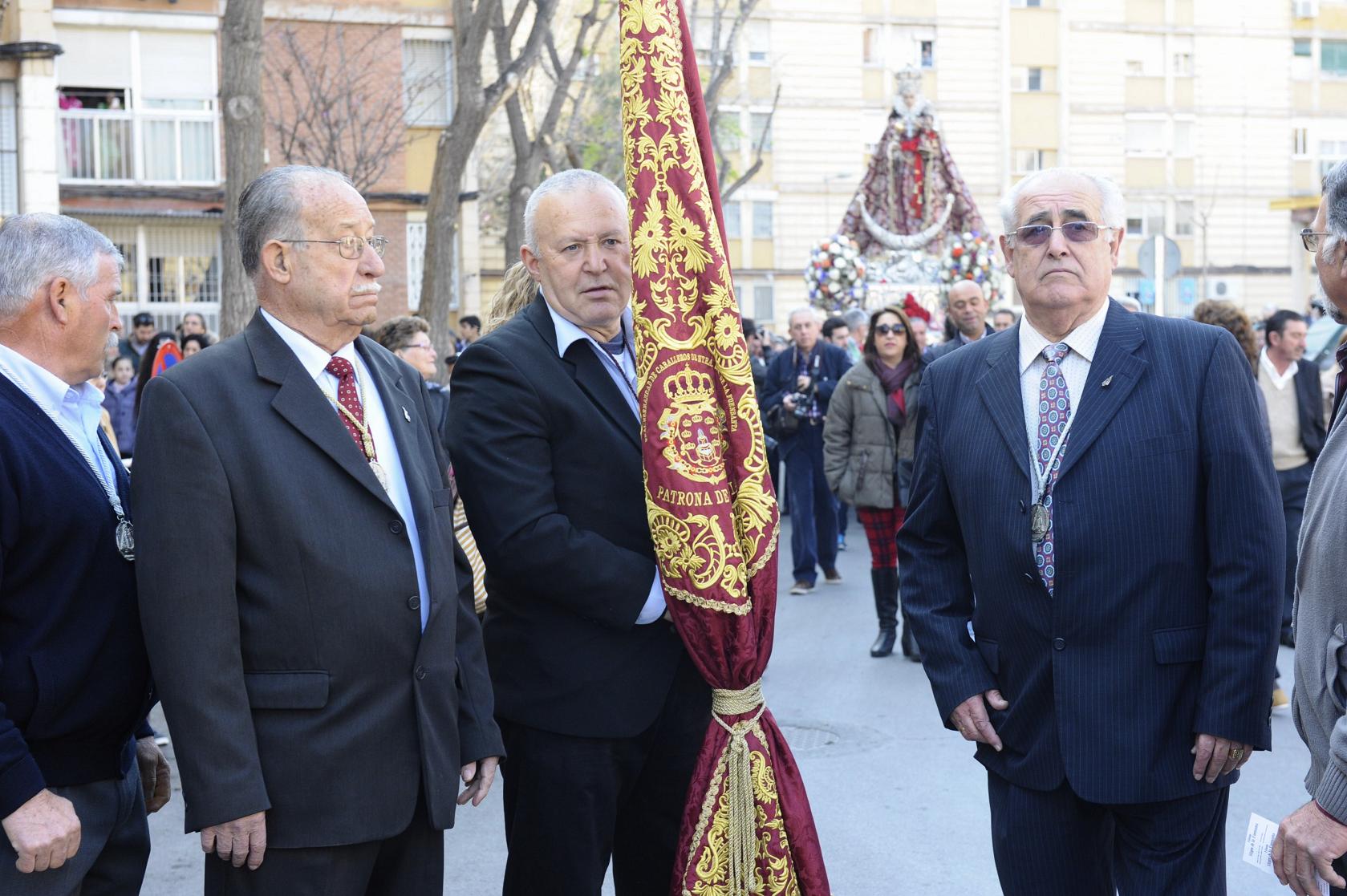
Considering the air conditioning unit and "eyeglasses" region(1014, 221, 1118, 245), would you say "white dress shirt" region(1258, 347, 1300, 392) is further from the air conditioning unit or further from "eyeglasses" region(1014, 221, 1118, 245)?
the air conditioning unit

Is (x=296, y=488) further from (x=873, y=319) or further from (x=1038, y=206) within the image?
(x=873, y=319)

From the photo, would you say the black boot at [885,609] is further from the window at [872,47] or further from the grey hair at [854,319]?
the window at [872,47]

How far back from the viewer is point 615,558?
355 cm

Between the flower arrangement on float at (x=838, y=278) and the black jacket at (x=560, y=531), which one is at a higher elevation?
the flower arrangement on float at (x=838, y=278)

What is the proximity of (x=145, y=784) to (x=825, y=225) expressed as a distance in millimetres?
42587

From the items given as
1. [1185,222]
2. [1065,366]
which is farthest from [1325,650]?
[1185,222]

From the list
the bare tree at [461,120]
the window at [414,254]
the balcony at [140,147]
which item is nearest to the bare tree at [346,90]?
the balcony at [140,147]

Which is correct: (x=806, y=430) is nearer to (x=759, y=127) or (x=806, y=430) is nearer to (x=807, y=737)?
(x=807, y=737)

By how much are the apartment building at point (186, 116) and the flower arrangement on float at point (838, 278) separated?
821 cm

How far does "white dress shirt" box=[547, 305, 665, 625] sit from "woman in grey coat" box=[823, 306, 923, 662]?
17.4 ft

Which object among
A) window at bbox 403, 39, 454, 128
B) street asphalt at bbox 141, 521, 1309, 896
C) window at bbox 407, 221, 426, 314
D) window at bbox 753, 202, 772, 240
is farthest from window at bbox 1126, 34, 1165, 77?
street asphalt at bbox 141, 521, 1309, 896

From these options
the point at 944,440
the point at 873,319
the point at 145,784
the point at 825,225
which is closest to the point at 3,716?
the point at 145,784

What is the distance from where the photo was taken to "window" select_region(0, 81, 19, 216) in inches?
824

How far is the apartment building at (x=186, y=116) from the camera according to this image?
25.5 m
